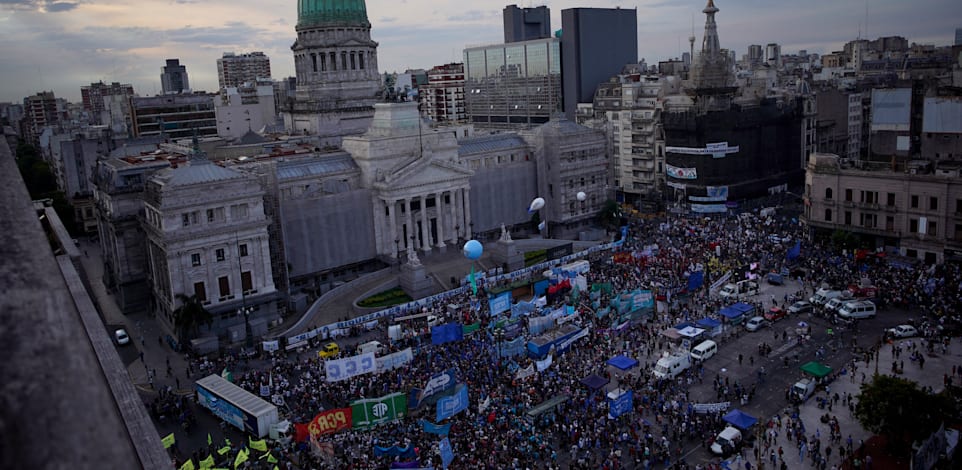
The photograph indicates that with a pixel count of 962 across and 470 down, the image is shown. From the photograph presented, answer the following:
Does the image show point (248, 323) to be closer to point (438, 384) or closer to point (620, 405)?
point (438, 384)

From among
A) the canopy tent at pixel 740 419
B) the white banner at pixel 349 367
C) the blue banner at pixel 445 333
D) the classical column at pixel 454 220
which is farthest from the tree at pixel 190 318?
the canopy tent at pixel 740 419

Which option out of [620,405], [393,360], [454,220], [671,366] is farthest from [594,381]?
Result: [454,220]

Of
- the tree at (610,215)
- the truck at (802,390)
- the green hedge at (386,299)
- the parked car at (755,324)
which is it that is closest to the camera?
the truck at (802,390)

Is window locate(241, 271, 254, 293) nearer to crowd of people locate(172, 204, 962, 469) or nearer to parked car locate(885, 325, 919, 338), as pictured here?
crowd of people locate(172, 204, 962, 469)

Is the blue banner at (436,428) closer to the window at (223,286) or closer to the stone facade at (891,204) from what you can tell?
the window at (223,286)

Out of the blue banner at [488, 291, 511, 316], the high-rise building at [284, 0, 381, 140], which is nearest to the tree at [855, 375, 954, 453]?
the blue banner at [488, 291, 511, 316]

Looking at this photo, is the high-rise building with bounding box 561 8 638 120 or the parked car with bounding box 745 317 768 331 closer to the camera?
the parked car with bounding box 745 317 768 331

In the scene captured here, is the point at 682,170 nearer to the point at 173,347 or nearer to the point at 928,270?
the point at 928,270
